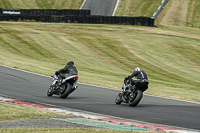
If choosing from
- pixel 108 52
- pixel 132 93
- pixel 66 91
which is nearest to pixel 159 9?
pixel 108 52

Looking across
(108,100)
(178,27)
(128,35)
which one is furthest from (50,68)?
(178,27)

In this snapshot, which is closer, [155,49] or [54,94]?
[54,94]

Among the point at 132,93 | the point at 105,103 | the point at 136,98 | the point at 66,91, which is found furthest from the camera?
the point at 66,91

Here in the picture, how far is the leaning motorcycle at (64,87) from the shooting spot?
13336mm

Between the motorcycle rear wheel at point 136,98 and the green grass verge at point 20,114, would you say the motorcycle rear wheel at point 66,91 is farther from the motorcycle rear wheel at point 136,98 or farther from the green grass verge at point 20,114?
the green grass verge at point 20,114

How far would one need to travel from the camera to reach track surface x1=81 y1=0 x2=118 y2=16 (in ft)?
178

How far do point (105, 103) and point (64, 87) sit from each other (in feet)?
6.13

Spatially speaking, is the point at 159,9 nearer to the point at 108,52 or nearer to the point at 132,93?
the point at 108,52

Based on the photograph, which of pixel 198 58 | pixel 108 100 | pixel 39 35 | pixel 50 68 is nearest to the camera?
pixel 108 100

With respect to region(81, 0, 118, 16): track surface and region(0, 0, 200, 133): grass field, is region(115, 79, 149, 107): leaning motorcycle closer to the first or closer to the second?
region(0, 0, 200, 133): grass field

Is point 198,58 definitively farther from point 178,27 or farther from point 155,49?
point 178,27

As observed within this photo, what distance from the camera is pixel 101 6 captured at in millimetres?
56875

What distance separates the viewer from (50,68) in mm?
22234

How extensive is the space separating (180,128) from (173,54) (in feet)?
74.1
